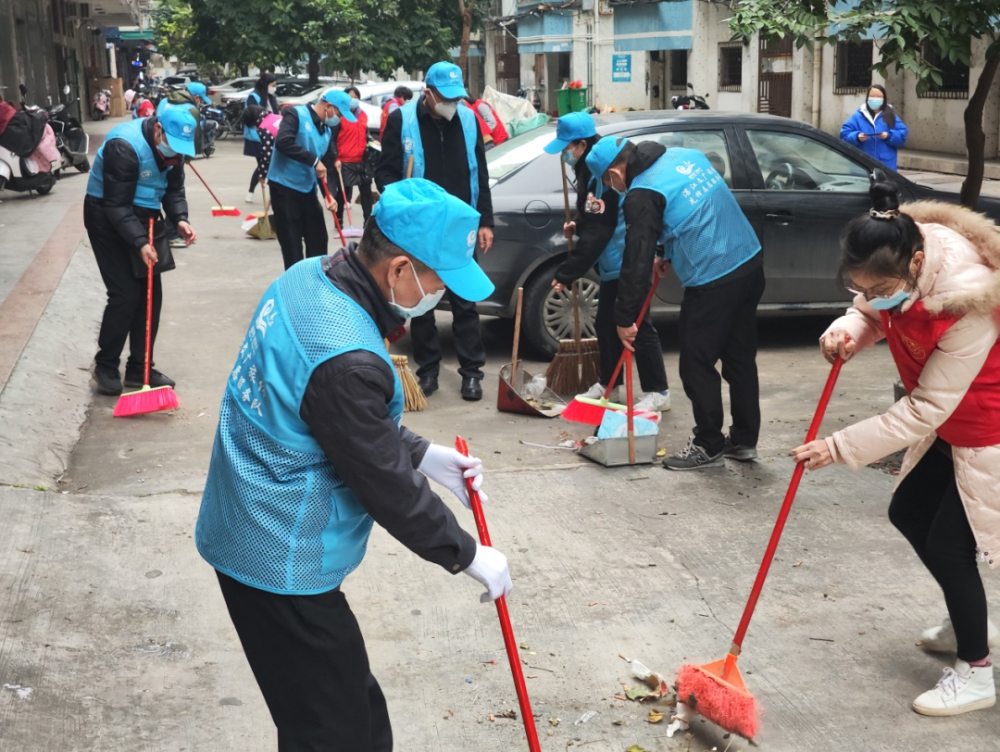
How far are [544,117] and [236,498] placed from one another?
70.9 feet

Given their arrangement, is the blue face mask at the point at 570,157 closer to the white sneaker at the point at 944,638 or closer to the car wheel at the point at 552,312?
the car wheel at the point at 552,312

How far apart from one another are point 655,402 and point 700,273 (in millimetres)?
1332

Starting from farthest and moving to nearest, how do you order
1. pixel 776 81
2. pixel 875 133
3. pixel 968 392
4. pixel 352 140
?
pixel 776 81
pixel 352 140
pixel 875 133
pixel 968 392

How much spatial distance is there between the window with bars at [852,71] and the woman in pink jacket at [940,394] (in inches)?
901

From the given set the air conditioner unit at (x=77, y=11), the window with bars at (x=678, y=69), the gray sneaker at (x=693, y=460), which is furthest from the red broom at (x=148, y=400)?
the air conditioner unit at (x=77, y=11)

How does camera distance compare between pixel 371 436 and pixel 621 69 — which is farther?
pixel 621 69

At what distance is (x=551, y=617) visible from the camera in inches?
160

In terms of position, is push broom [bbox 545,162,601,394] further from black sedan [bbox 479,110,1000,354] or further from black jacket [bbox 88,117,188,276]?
black jacket [bbox 88,117,188,276]

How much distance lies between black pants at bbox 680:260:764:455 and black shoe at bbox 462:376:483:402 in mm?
1639

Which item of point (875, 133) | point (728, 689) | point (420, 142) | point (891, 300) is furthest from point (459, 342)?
point (875, 133)

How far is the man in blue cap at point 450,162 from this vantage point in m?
6.79

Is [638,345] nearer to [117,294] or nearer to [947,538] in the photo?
[117,294]

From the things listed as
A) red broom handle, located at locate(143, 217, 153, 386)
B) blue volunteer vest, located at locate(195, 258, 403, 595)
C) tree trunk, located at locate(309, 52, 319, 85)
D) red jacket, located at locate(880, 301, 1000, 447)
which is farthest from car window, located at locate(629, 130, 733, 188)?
tree trunk, located at locate(309, 52, 319, 85)

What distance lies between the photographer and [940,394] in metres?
3.09
